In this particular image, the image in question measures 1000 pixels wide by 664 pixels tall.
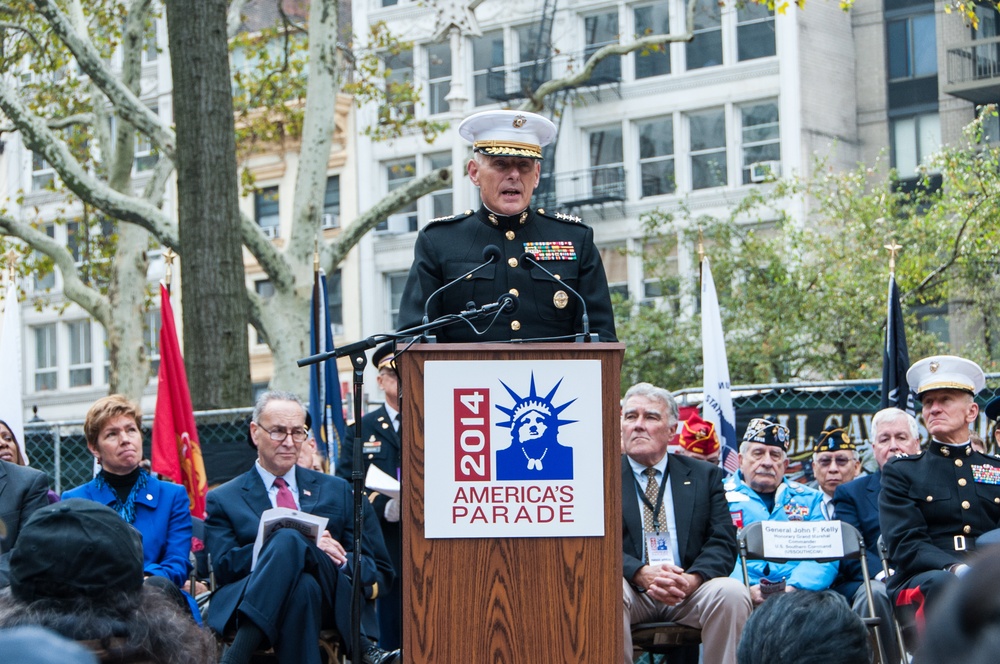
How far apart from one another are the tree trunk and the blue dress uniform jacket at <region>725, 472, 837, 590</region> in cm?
573

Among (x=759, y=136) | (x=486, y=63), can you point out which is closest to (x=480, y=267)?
(x=759, y=136)

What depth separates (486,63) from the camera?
121 feet

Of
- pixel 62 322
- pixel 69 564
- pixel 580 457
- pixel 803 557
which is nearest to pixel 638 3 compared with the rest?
pixel 62 322

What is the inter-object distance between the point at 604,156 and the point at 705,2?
4.29 m

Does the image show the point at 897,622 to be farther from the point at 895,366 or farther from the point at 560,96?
the point at 560,96

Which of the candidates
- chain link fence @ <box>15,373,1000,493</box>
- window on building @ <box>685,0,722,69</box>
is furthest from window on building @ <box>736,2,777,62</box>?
chain link fence @ <box>15,373,1000,493</box>

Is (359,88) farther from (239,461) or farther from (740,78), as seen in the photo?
(740,78)

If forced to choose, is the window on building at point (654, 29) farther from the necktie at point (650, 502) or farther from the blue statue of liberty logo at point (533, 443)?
the blue statue of liberty logo at point (533, 443)

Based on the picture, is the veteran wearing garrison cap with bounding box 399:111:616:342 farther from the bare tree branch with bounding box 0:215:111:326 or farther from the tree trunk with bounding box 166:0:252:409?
the bare tree branch with bounding box 0:215:111:326

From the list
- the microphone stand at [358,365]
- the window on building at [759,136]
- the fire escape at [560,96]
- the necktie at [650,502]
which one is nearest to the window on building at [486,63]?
the fire escape at [560,96]

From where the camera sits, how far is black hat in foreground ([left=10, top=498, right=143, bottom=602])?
2.65 metres

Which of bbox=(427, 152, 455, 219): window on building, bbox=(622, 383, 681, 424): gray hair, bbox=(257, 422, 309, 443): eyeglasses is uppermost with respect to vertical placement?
bbox=(427, 152, 455, 219): window on building

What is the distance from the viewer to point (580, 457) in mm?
5016

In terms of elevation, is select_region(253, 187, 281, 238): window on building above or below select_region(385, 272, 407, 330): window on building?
above
